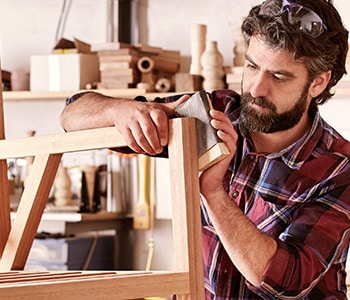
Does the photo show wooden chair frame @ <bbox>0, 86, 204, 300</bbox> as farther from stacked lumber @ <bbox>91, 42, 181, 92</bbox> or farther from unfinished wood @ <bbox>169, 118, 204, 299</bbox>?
stacked lumber @ <bbox>91, 42, 181, 92</bbox>

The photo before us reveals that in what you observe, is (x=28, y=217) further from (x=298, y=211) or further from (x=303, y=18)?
(x=303, y=18)

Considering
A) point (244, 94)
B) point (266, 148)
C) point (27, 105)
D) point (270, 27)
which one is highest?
point (270, 27)

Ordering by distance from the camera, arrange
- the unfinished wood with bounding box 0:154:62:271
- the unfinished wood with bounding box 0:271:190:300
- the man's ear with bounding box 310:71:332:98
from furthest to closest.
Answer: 1. the man's ear with bounding box 310:71:332:98
2. the unfinished wood with bounding box 0:154:62:271
3. the unfinished wood with bounding box 0:271:190:300

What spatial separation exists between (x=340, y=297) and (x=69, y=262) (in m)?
1.84

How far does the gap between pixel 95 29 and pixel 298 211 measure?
7.59 feet

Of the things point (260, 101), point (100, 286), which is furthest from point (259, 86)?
point (100, 286)

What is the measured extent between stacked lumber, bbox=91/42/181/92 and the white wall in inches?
9.0

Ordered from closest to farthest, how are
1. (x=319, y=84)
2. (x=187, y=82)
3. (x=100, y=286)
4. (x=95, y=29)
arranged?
(x=100, y=286) < (x=319, y=84) < (x=187, y=82) < (x=95, y=29)

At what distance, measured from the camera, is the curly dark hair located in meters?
1.48

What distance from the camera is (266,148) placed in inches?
61.5

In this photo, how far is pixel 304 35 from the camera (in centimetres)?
150

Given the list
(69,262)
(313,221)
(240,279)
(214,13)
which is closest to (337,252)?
(313,221)

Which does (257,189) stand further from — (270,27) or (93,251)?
(93,251)

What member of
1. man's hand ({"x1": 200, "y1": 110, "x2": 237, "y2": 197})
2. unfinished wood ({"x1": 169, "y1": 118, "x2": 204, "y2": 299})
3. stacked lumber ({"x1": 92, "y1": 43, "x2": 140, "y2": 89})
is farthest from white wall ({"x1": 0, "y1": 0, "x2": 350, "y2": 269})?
unfinished wood ({"x1": 169, "y1": 118, "x2": 204, "y2": 299})
